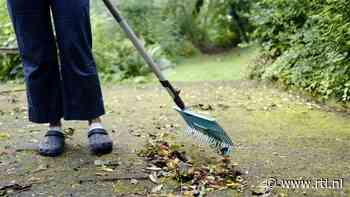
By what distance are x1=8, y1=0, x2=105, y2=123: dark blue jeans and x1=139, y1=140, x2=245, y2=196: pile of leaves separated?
361 mm

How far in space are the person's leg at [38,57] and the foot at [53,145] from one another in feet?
0.22

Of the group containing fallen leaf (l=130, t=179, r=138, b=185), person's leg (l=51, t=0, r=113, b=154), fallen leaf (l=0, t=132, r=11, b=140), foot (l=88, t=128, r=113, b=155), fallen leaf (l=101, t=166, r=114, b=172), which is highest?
person's leg (l=51, t=0, r=113, b=154)

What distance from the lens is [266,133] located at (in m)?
2.74

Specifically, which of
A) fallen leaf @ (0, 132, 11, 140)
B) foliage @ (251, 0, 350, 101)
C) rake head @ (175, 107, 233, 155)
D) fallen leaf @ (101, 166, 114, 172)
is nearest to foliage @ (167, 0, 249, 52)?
foliage @ (251, 0, 350, 101)

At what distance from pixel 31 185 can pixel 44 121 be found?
44cm

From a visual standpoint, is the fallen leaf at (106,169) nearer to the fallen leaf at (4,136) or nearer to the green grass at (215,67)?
the fallen leaf at (4,136)

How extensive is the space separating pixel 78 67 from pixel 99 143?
0.35 m

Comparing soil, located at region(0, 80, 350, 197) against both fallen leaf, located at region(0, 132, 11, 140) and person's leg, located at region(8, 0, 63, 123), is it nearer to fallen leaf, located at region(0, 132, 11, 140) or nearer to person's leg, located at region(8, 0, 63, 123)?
fallen leaf, located at region(0, 132, 11, 140)

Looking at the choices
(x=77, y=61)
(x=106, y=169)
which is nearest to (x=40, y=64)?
(x=77, y=61)

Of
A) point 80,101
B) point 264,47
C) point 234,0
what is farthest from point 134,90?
point 234,0

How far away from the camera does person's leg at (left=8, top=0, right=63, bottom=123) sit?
7.25ft

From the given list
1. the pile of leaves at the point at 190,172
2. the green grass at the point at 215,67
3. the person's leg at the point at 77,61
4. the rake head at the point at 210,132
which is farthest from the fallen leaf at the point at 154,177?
the green grass at the point at 215,67

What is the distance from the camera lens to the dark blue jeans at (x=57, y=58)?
7.11 feet

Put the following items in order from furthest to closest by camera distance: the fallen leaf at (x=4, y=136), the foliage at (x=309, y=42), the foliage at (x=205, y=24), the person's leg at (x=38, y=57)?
1. the foliage at (x=205, y=24)
2. the foliage at (x=309, y=42)
3. the fallen leaf at (x=4, y=136)
4. the person's leg at (x=38, y=57)
